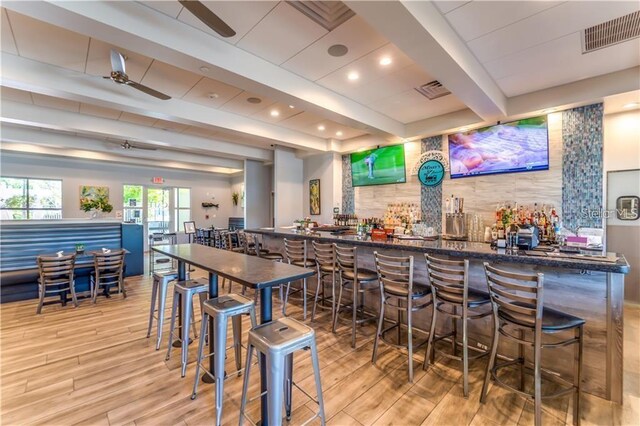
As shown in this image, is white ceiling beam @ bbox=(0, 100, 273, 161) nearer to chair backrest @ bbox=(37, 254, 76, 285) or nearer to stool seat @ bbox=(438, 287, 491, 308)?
chair backrest @ bbox=(37, 254, 76, 285)

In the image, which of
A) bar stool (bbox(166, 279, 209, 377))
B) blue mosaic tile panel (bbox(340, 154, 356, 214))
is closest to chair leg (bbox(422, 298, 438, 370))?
bar stool (bbox(166, 279, 209, 377))

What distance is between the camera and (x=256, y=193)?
866 cm

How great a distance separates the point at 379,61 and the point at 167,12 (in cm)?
217

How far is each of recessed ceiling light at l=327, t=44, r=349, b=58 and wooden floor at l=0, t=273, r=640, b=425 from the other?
3151 millimetres

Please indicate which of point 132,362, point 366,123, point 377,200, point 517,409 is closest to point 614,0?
point 366,123

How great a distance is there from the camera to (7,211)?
7.73 meters

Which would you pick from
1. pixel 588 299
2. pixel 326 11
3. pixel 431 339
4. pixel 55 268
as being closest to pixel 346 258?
pixel 431 339

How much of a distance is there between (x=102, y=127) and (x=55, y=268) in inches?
104

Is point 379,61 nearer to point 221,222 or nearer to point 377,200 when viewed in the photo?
point 377,200

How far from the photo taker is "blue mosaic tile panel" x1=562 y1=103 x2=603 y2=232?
3.61m

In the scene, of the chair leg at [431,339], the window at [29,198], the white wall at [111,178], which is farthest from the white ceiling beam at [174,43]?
the window at [29,198]

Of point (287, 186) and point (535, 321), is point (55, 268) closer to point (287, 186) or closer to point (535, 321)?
point (287, 186)

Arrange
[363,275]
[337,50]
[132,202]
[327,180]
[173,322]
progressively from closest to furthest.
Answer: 1. [173,322]
2. [337,50]
3. [363,275]
4. [327,180]
5. [132,202]

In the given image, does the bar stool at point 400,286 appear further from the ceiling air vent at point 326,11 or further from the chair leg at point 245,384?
the ceiling air vent at point 326,11
